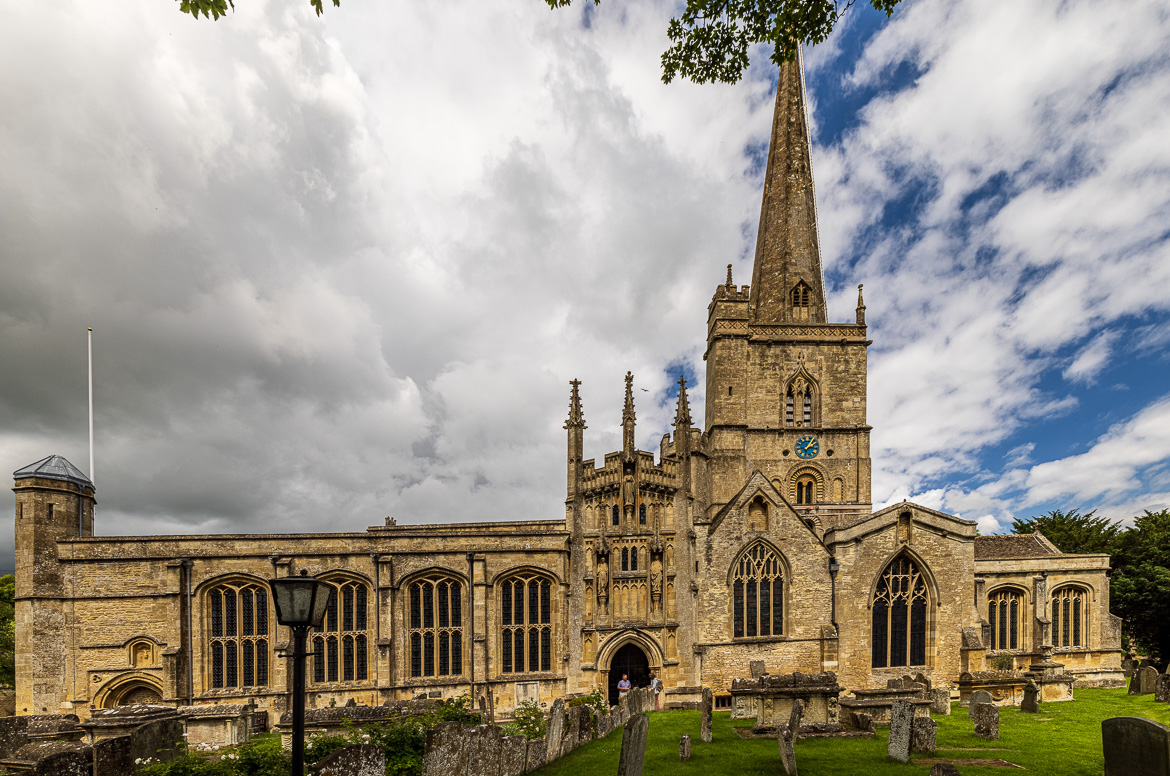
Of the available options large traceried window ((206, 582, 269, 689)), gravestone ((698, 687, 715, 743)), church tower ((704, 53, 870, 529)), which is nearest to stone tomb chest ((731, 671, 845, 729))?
gravestone ((698, 687, 715, 743))

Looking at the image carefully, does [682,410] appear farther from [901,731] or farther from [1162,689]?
[1162,689]

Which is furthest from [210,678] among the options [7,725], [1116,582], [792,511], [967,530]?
[1116,582]

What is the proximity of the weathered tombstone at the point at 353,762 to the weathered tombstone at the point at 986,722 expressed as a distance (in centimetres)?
1558

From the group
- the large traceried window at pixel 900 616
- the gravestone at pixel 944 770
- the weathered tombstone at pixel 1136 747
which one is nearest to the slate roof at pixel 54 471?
the gravestone at pixel 944 770

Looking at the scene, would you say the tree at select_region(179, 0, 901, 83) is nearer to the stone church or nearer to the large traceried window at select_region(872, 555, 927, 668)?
the stone church

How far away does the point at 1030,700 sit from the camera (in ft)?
63.4

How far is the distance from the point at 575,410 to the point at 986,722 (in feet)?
51.9

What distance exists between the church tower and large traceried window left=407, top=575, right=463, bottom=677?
47.9 feet

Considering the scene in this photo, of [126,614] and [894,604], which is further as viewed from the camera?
[894,604]

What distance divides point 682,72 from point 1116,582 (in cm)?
3767

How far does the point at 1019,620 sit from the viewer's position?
26000 mm

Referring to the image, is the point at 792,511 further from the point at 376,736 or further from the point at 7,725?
the point at 7,725

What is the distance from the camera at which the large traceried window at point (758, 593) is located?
73.7 ft

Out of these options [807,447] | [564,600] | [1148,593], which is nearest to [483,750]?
[564,600]
